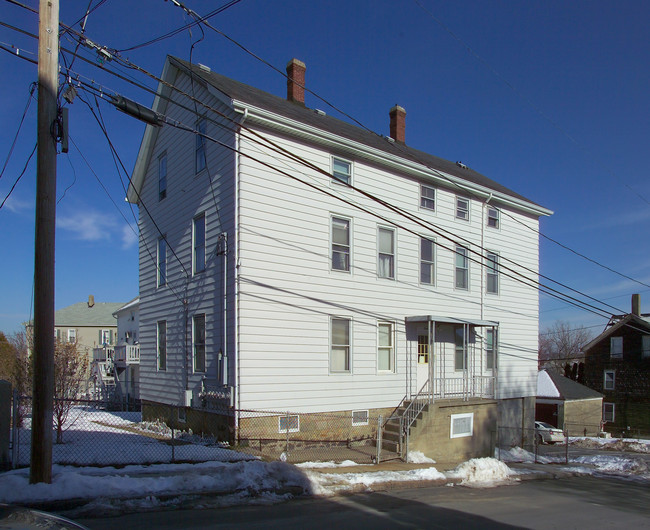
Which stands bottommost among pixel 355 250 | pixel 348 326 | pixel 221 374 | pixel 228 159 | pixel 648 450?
pixel 648 450

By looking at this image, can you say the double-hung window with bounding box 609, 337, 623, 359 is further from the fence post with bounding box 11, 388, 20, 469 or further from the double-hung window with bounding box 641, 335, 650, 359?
the fence post with bounding box 11, 388, 20, 469

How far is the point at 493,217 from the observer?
67.6 ft

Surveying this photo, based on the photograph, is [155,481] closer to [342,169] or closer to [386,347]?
[386,347]

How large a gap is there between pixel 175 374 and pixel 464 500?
9681mm

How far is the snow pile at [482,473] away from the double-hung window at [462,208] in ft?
30.1

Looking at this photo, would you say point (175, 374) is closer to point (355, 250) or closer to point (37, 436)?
point (355, 250)

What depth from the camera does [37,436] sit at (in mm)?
7152

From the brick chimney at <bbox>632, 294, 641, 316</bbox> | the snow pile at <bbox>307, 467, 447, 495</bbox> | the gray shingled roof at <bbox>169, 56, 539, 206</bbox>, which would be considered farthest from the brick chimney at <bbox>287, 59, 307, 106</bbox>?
the brick chimney at <bbox>632, 294, 641, 316</bbox>

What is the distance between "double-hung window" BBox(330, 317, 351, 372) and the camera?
1502 cm

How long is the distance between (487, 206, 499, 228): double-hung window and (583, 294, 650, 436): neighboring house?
22.4 metres

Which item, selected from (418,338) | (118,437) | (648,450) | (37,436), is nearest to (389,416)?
(418,338)

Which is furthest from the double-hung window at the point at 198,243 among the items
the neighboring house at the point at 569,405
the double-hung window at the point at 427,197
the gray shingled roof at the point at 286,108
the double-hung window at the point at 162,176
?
the neighboring house at the point at 569,405

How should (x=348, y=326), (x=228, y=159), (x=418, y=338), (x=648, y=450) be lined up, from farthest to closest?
(x=648, y=450), (x=418, y=338), (x=348, y=326), (x=228, y=159)

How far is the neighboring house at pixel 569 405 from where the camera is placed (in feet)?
120
